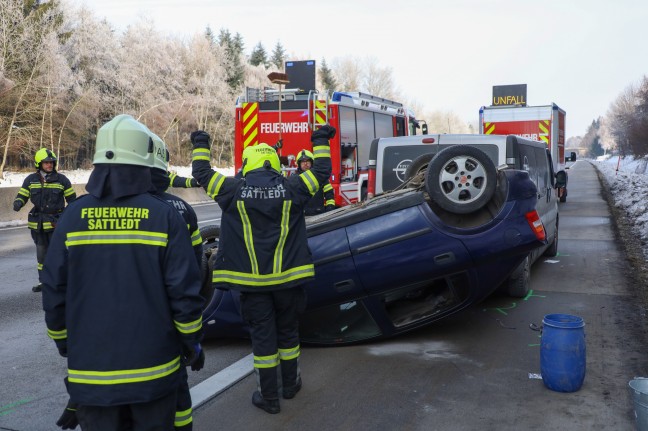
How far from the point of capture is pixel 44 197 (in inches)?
315

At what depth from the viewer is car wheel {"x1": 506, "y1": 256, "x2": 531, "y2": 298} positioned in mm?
6910

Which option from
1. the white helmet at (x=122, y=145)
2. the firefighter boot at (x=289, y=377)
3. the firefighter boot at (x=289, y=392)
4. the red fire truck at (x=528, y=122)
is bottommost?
the firefighter boot at (x=289, y=392)

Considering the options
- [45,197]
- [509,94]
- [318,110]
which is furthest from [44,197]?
[509,94]

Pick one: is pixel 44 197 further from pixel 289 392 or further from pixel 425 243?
pixel 425 243

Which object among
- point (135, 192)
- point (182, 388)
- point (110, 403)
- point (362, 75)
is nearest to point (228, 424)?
point (182, 388)

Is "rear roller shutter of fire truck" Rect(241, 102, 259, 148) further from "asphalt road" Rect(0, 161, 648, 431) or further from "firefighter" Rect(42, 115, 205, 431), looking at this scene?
"firefighter" Rect(42, 115, 205, 431)

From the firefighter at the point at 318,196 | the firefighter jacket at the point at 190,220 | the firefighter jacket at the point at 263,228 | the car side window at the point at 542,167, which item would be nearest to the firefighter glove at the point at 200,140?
the firefighter jacket at the point at 263,228

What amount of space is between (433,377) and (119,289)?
2.81 metres

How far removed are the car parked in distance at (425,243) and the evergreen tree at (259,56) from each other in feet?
215

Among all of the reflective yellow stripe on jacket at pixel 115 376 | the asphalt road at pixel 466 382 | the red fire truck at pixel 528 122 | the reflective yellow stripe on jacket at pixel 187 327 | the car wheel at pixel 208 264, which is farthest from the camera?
the red fire truck at pixel 528 122

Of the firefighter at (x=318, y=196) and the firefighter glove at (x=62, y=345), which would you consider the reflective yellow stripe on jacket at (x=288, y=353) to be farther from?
the firefighter at (x=318, y=196)

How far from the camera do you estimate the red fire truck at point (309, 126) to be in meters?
12.4

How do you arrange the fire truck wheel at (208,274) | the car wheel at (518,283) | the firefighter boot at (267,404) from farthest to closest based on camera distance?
the car wheel at (518,283)
the fire truck wheel at (208,274)
the firefighter boot at (267,404)

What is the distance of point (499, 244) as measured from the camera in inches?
190
